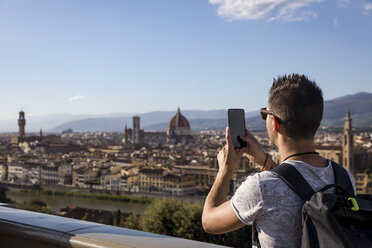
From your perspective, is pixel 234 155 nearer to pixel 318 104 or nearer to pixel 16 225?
pixel 318 104

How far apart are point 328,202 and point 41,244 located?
573 millimetres

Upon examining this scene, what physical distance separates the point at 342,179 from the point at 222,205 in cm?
15

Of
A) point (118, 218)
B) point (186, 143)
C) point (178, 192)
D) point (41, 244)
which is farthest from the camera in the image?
point (186, 143)

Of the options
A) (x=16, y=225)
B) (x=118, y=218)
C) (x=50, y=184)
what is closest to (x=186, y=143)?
(x=50, y=184)

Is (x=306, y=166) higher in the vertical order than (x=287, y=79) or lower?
lower

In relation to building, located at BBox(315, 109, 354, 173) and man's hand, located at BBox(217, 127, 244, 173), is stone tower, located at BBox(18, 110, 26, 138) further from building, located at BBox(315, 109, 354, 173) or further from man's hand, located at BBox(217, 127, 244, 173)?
man's hand, located at BBox(217, 127, 244, 173)

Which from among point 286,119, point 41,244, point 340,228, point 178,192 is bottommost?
point 178,192

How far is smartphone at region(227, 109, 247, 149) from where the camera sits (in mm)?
684

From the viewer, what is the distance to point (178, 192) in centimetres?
1891

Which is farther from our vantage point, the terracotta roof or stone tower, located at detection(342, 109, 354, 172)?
the terracotta roof

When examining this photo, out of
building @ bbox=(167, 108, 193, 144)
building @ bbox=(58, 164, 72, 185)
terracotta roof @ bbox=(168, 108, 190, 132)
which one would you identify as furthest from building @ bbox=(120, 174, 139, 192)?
terracotta roof @ bbox=(168, 108, 190, 132)

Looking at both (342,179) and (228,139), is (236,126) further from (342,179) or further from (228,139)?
(342,179)

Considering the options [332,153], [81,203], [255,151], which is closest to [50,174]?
[81,203]

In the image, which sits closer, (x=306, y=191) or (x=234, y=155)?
(x=306, y=191)
